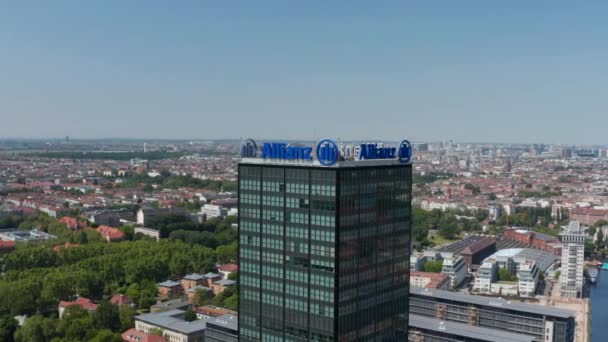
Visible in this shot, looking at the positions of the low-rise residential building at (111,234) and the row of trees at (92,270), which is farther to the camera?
the low-rise residential building at (111,234)

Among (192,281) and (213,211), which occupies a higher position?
(213,211)

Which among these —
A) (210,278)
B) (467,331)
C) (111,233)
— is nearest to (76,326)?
(210,278)

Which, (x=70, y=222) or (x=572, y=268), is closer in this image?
(x=572, y=268)

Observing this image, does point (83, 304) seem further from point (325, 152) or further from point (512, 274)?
point (512, 274)

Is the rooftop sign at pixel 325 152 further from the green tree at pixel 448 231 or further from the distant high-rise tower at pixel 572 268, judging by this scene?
the green tree at pixel 448 231

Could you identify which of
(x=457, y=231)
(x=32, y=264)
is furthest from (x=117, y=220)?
(x=457, y=231)

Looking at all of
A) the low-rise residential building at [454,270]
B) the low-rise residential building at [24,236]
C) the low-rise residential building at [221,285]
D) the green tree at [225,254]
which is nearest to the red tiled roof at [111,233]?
the low-rise residential building at [24,236]
